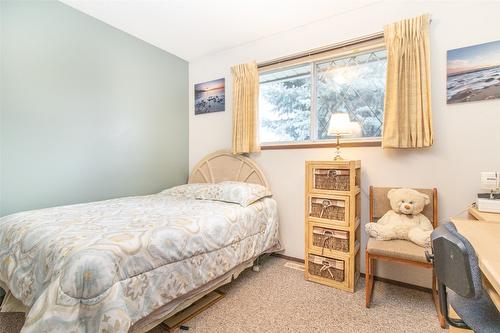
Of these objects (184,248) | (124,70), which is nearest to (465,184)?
(184,248)

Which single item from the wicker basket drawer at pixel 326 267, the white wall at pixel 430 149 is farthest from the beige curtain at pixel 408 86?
the wicker basket drawer at pixel 326 267

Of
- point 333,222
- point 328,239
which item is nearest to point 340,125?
point 333,222

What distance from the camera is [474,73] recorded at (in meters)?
1.88

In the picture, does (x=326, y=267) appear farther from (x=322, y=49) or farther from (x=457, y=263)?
(x=322, y=49)

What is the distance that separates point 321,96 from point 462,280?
215 cm

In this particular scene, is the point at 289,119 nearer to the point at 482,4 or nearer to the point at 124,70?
the point at 482,4

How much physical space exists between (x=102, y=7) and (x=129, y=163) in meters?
1.60

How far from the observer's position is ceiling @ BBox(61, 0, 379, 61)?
2.30m

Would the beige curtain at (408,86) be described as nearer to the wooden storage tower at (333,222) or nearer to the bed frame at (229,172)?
the wooden storage tower at (333,222)

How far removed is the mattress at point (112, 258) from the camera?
1054 mm

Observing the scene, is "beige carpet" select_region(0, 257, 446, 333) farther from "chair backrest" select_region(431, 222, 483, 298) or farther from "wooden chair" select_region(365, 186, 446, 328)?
"chair backrest" select_region(431, 222, 483, 298)

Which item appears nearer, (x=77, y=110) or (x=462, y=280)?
(x=462, y=280)

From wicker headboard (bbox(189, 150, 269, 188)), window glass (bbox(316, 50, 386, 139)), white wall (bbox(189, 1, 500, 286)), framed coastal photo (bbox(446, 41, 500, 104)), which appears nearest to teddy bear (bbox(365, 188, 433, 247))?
white wall (bbox(189, 1, 500, 286))

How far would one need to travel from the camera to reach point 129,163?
2.87m
